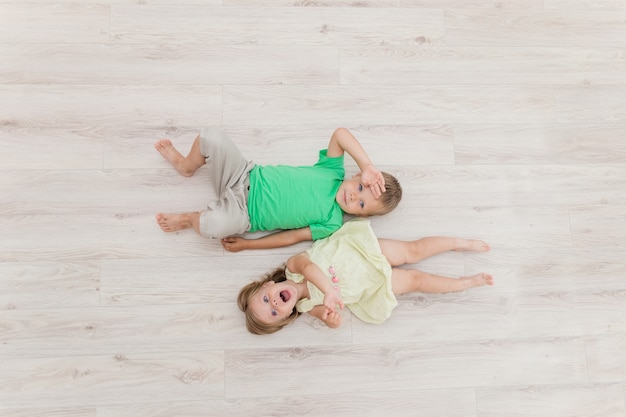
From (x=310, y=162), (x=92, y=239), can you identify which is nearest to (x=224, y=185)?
(x=310, y=162)

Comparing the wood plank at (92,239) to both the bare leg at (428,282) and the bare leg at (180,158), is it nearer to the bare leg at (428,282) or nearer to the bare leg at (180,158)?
the bare leg at (180,158)

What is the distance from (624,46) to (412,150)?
80 centimetres

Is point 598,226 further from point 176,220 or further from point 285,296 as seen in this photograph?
point 176,220

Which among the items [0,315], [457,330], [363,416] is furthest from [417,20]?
[0,315]

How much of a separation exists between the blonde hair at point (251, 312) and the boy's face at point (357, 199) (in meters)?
0.25

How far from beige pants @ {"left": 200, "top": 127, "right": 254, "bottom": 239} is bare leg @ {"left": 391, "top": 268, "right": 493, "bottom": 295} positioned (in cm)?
43

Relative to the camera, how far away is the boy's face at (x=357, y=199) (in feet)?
4.82

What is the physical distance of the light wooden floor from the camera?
4.88 ft

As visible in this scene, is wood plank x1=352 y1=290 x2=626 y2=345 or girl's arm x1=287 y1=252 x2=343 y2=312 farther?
wood plank x1=352 y1=290 x2=626 y2=345

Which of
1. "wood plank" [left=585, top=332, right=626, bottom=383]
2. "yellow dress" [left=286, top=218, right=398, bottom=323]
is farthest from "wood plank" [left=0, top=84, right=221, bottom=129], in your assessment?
"wood plank" [left=585, top=332, right=626, bottom=383]

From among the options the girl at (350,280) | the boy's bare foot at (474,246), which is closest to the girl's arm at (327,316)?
the girl at (350,280)

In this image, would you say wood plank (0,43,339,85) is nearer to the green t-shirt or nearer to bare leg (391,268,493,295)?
the green t-shirt

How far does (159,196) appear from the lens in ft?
5.10

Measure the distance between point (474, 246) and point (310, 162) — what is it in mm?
523
